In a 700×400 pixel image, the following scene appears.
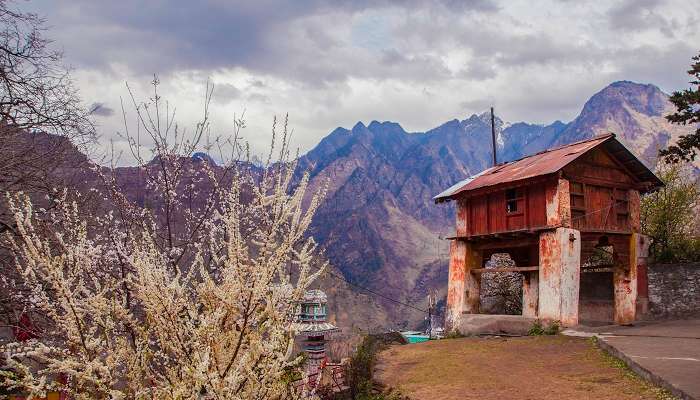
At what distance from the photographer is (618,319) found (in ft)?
70.2

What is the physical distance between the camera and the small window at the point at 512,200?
21766mm

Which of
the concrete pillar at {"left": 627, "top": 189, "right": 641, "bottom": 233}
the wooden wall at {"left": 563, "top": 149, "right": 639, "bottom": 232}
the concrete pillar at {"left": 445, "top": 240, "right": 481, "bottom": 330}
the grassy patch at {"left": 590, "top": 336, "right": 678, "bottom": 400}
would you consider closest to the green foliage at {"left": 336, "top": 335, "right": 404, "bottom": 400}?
the grassy patch at {"left": 590, "top": 336, "right": 678, "bottom": 400}

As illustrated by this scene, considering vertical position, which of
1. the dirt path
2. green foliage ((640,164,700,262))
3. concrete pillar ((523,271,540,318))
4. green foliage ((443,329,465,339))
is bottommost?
green foliage ((443,329,465,339))

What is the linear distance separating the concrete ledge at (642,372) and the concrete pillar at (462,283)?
25.9ft

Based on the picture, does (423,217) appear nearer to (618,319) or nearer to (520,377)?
Answer: (618,319)

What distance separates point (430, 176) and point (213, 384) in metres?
129

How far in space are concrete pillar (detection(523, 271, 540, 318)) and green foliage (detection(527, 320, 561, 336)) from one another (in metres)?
1.64

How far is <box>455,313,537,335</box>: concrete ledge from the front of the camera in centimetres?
2022

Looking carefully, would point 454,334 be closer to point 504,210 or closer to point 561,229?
point 504,210

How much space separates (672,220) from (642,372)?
17422 millimetres

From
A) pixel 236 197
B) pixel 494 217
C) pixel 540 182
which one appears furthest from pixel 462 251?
pixel 236 197

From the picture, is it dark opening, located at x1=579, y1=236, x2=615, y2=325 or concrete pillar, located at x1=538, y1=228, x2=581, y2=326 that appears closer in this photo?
concrete pillar, located at x1=538, y1=228, x2=581, y2=326

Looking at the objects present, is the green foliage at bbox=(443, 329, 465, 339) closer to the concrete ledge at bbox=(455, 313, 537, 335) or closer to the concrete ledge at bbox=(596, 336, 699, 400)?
the concrete ledge at bbox=(455, 313, 537, 335)

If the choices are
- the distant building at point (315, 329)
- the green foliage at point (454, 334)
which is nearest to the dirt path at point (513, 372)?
the distant building at point (315, 329)
